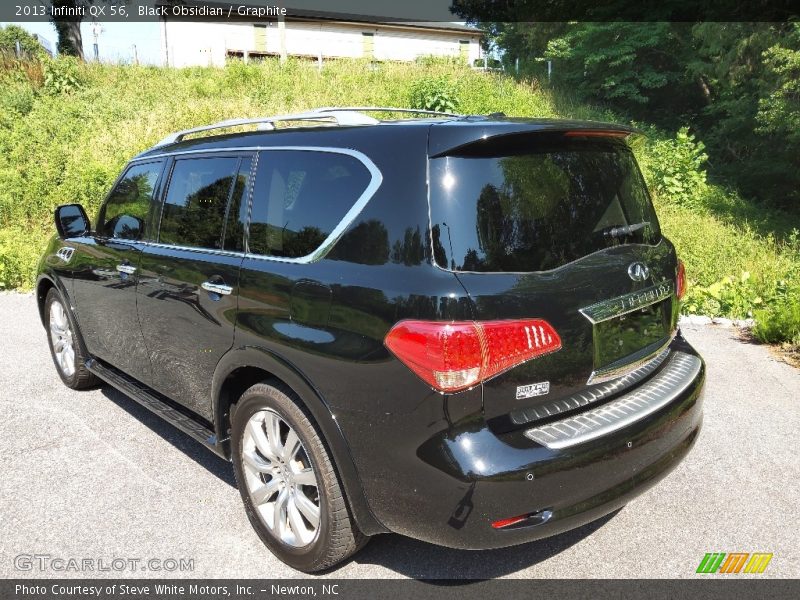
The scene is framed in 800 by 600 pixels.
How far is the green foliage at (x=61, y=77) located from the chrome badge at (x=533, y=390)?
20135 mm

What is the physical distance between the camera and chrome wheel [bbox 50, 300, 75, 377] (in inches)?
190

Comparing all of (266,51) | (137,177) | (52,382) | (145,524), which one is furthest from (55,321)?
(266,51)

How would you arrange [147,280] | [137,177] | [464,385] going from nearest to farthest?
[464,385] → [147,280] → [137,177]

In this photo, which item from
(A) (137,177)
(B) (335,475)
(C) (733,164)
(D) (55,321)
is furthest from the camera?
(C) (733,164)

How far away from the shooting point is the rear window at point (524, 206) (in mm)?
2193

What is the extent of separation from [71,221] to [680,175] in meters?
12.6

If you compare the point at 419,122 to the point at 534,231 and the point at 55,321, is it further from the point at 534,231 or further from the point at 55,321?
the point at 55,321

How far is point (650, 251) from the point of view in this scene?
2.84 metres

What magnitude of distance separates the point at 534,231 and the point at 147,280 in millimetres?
2277

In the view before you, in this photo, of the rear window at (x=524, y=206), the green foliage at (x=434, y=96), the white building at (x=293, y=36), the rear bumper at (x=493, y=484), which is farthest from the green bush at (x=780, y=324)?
the white building at (x=293, y=36)

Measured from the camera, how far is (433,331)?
2.06 m

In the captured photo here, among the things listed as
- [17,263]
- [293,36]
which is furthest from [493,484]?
[293,36]

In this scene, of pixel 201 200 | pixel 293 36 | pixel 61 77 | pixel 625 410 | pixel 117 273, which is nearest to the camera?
pixel 625 410

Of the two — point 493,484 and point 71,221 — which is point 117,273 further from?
point 493,484
